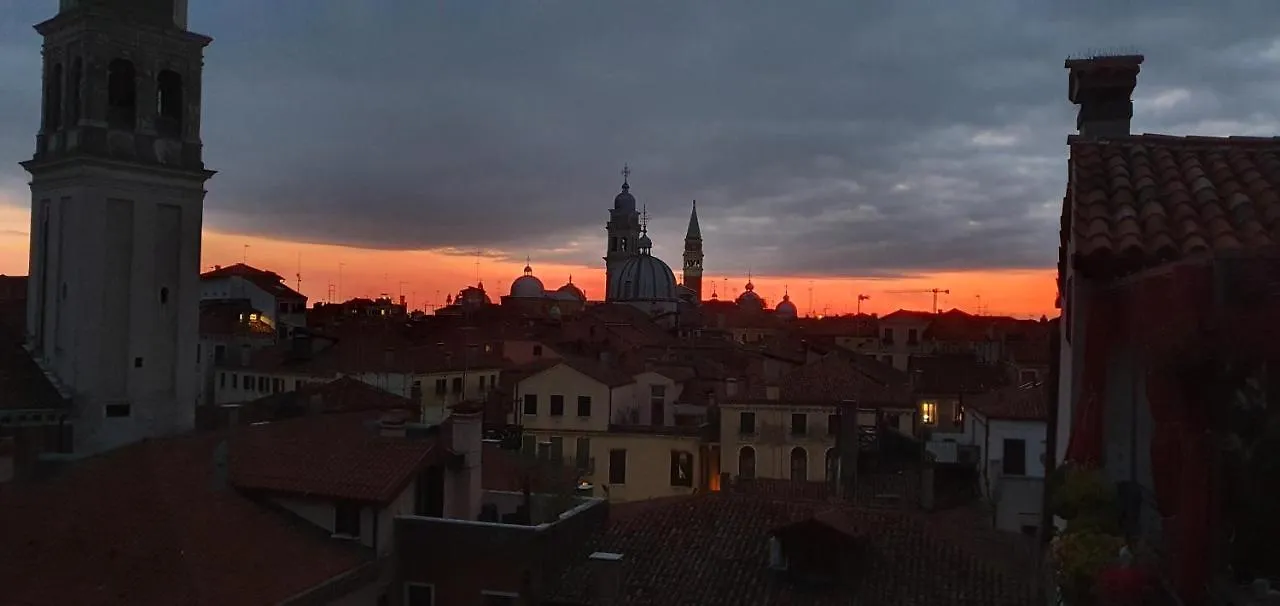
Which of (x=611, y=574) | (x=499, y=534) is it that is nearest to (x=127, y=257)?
(x=499, y=534)

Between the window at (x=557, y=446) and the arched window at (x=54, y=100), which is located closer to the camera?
the arched window at (x=54, y=100)

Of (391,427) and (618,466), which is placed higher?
(391,427)

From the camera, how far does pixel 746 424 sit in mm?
37969

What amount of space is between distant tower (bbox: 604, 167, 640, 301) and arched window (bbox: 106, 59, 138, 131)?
106 meters

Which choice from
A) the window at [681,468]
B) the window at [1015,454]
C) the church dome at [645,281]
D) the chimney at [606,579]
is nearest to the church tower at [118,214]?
the window at [681,468]

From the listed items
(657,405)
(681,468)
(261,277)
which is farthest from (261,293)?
(681,468)

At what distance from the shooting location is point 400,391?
48.4m

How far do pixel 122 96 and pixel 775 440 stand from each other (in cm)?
2407

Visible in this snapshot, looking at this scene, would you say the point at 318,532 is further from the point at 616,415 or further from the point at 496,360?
the point at 496,360

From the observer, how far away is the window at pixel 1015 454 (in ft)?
89.7

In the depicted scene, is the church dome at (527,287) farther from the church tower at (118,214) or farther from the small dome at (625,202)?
the church tower at (118,214)

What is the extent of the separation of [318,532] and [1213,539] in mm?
15497

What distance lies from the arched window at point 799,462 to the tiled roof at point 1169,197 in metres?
30.7

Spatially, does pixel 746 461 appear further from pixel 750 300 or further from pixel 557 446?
pixel 750 300
